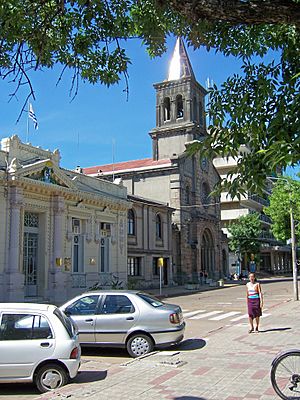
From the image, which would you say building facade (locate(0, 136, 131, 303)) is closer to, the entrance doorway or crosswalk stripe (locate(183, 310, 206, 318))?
the entrance doorway

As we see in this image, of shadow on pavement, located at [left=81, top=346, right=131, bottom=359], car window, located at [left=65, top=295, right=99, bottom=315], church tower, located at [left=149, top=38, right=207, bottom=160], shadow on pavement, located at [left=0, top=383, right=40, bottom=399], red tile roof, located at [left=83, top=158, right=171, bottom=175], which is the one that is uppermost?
church tower, located at [left=149, top=38, right=207, bottom=160]

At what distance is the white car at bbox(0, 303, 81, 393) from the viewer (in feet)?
26.3

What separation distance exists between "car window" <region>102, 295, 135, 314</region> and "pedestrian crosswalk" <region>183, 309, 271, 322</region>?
7.90 metres

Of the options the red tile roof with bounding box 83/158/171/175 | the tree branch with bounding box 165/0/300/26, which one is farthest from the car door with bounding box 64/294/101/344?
the red tile roof with bounding box 83/158/171/175

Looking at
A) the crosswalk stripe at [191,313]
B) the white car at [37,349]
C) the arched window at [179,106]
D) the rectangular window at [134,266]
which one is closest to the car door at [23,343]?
the white car at [37,349]

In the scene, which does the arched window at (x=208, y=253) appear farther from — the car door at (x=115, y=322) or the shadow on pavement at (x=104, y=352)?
the car door at (x=115, y=322)

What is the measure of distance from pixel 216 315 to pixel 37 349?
13379mm

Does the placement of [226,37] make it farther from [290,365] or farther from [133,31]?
[290,365]

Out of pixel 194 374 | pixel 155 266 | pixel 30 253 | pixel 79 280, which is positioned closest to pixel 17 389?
pixel 194 374

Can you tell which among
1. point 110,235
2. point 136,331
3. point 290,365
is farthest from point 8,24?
point 110,235

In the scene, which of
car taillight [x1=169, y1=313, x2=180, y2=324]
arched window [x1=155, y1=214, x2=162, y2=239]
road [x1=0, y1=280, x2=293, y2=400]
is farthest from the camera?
arched window [x1=155, y1=214, x2=162, y2=239]

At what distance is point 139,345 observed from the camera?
1127 cm

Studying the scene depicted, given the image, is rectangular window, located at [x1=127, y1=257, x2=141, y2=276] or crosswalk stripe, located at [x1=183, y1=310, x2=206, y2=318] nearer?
crosswalk stripe, located at [x1=183, y1=310, x2=206, y2=318]

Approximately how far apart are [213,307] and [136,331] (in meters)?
13.7
